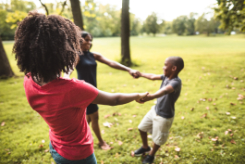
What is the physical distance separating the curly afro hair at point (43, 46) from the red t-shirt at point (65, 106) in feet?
0.35

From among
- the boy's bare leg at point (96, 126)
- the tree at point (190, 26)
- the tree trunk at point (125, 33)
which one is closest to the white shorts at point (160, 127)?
the boy's bare leg at point (96, 126)

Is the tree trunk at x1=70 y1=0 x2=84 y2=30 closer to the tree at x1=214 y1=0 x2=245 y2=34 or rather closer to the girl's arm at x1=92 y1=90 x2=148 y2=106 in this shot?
the girl's arm at x1=92 y1=90 x2=148 y2=106

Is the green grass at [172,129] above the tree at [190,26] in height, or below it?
below

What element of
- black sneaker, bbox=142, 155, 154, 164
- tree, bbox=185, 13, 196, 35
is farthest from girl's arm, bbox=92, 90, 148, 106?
tree, bbox=185, 13, 196, 35

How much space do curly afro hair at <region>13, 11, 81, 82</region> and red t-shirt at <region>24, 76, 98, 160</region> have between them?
11 centimetres

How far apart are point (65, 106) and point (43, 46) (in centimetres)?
47

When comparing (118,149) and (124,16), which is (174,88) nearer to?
(118,149)

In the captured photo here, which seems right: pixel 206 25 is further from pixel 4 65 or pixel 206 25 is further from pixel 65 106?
pixel 65 106

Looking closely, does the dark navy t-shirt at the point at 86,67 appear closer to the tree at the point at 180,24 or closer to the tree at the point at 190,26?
the tree at the point at 180,24

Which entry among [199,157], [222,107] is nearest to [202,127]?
[199,157]

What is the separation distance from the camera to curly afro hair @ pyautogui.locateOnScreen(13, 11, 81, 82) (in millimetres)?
1079

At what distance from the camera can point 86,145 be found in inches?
61.0

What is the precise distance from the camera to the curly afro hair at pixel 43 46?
1079 mm

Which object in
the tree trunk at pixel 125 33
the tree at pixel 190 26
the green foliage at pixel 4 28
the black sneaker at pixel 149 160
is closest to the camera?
the black sneaker at pixel 149 160
